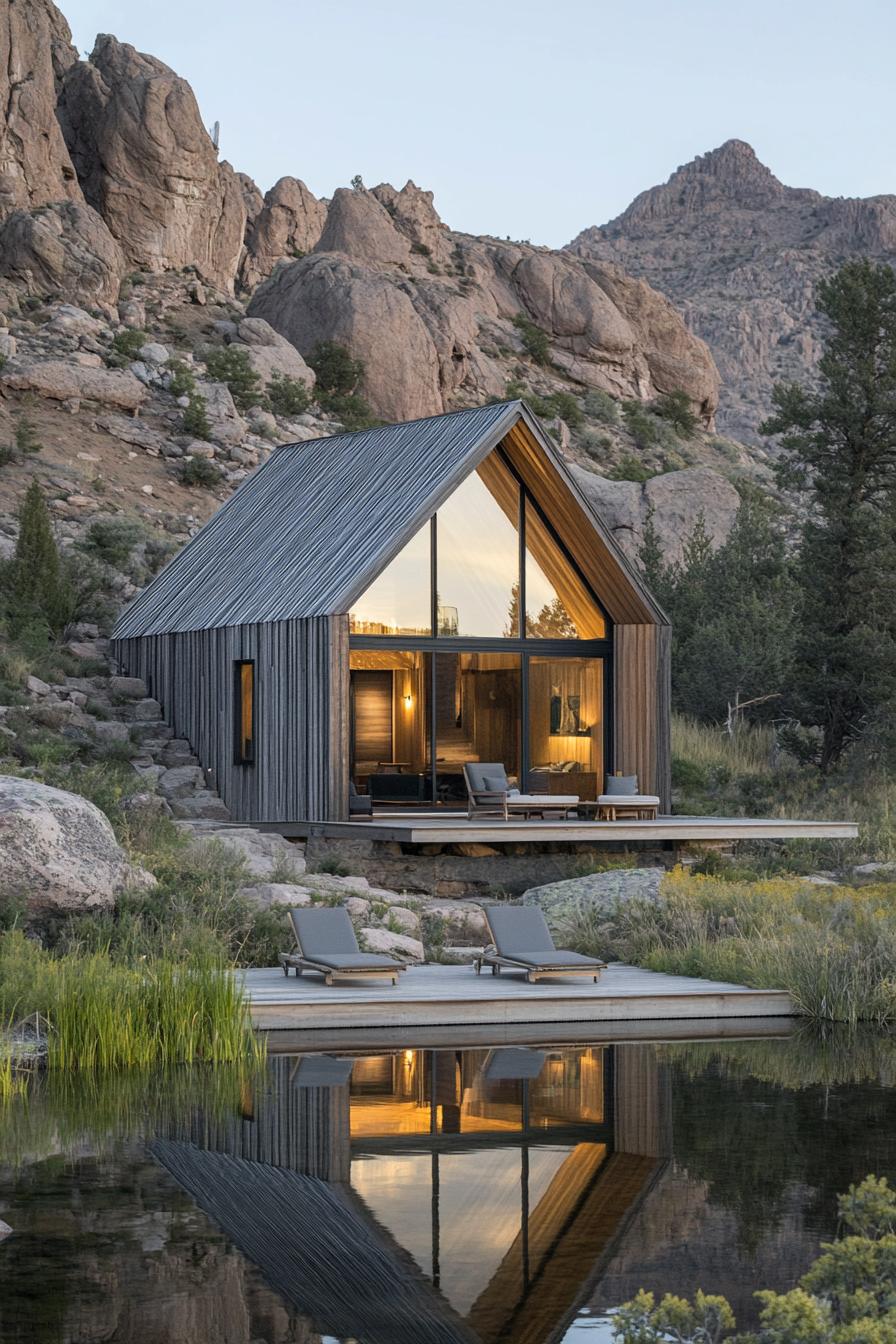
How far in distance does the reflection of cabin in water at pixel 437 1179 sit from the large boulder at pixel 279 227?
47523 mm

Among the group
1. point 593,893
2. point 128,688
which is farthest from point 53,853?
point 128,688

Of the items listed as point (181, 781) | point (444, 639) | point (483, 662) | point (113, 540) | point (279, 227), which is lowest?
point (181, 781)

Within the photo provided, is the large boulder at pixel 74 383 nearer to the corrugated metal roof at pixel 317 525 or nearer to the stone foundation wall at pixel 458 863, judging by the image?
the corrugated metal roof at pixel 317 525

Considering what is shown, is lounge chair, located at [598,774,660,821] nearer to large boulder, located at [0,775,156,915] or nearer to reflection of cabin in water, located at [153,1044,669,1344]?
large boulder, located at [0,775,156,915]

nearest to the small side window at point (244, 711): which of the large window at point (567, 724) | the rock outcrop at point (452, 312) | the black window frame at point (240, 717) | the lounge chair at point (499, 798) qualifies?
the black window frame at point (240, 717)

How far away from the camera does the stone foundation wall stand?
17547mm

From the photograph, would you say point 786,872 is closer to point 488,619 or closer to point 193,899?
point 488,619

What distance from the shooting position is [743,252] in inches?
3369

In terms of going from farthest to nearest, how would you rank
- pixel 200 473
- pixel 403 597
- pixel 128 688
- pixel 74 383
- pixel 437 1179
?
1. pixel 74 383
2. pixel 200 473
3. pixel 128 688
4. pixel 403 597
5. pixel 437 1179

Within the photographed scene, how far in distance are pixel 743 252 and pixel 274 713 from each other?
71.6 m

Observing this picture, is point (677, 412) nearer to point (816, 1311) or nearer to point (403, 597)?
point (403, 597)

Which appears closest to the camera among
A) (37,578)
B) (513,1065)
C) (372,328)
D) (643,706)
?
(513,1065)

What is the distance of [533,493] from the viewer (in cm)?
2025

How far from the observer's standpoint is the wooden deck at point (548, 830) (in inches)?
669
